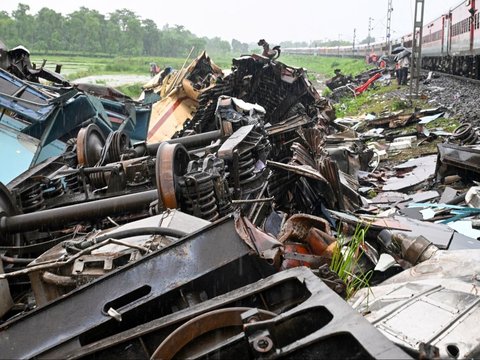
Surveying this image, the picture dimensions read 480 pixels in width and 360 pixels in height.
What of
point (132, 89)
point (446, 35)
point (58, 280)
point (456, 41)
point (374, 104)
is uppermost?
point (446, 35)

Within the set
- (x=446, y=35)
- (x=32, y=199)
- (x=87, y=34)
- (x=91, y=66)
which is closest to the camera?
(x=32, y=199)

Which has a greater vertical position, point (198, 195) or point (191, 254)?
point (191, 254)

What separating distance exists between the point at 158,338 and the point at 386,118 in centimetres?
1135

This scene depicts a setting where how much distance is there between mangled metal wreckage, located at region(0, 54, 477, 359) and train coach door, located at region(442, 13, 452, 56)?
1634 cm

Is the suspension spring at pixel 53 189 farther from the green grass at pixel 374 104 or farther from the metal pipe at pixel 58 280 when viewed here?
the green grass at pixel 374 104

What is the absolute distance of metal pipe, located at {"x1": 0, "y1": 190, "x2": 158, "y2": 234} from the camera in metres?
3.27

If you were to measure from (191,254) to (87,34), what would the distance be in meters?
50.3

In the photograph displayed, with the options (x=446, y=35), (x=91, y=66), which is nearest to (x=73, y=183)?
(x=446, y=35)

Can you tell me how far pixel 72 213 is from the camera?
3488 millimetres

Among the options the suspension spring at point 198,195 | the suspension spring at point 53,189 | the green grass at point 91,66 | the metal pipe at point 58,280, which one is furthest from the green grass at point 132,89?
the metal pipe at point 58,280

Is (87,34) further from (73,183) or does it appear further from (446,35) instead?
(73,183)

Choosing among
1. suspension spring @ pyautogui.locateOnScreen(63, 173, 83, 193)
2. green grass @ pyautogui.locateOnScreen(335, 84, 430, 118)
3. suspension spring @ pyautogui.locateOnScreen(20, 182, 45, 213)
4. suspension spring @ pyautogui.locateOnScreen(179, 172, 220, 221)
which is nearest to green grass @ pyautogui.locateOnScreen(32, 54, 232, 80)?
green grass @ pyautogui.locateOnScreen(335, 84, 430, 118)

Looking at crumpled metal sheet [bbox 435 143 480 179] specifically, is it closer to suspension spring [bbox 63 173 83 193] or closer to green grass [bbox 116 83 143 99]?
suspension spring [bbox 63 173 83 193]

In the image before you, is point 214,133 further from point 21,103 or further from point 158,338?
point 158,338
